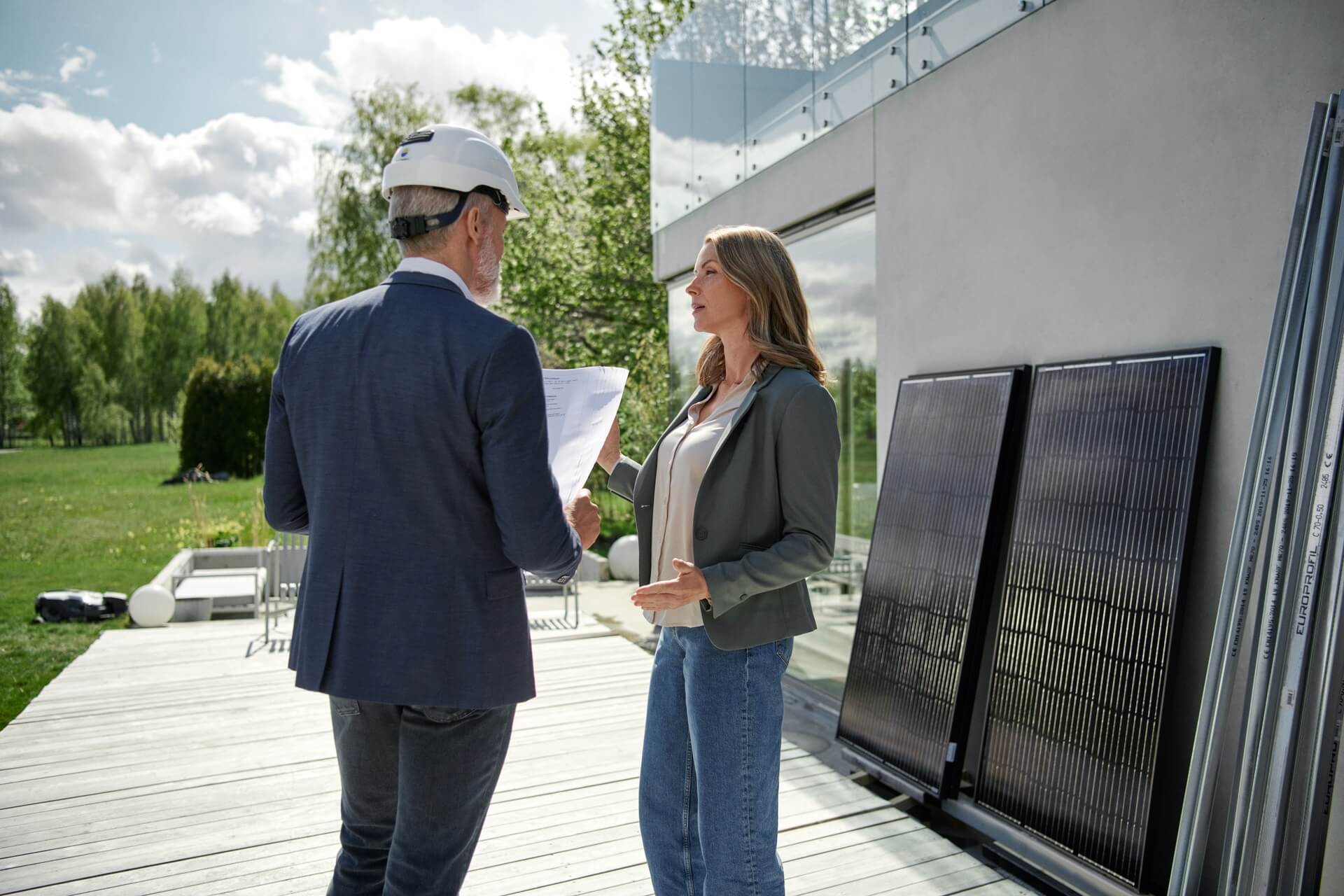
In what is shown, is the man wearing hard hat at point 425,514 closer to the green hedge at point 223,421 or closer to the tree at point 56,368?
the green hedge at point 223,421

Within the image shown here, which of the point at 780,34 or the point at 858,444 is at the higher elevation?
the point at 780,34

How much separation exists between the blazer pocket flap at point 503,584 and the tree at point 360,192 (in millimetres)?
20501

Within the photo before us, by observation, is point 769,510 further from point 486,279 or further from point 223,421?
point 223,421

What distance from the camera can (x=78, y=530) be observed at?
14.5 meters

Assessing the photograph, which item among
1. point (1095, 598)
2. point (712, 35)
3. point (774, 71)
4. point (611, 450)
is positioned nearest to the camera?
point (611, 450)

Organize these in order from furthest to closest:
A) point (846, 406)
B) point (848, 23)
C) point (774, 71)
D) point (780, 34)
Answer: point (774, 71)
point (780, 34)
point (846, 406)
point (848, 23)

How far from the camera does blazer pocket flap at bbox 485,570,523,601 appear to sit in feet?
5.00

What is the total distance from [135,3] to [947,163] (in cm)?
1559

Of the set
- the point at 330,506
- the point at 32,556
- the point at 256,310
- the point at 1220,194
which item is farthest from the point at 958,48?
the point at 256,310

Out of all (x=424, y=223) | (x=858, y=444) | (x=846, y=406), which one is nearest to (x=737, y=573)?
(x=424, y=223)

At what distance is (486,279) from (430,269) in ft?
0.46

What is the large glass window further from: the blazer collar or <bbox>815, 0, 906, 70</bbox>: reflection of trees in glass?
the blazer collar

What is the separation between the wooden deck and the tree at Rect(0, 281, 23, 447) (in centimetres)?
1481

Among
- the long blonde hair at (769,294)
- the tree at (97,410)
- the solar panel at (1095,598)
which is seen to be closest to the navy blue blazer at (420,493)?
the long blonde hair at (769,294)
